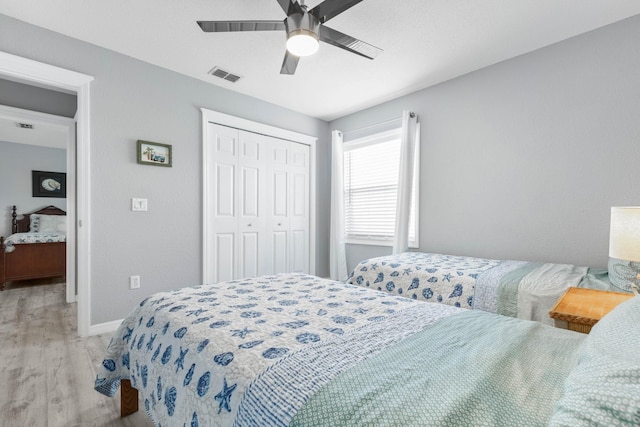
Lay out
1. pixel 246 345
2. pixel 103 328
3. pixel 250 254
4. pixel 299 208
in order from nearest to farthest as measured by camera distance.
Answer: pixel 246 345 < pixel 103 328 < pixel 250 254 < pixel 299 208

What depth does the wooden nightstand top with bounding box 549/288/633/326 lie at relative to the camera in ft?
4.20

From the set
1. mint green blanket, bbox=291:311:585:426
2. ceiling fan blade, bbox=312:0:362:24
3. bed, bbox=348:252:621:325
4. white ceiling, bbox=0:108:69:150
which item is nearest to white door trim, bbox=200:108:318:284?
bed, bbox=348:252:621:325

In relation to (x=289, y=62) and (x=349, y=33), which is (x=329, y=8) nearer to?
(x=289, y=62)

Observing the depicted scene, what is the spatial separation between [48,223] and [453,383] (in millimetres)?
7208

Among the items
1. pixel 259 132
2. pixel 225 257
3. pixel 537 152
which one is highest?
pixel 259 132

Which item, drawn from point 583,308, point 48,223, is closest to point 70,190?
point 48,223

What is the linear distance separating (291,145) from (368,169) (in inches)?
44.1

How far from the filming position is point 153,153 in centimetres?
294

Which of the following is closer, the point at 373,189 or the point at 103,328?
the point at 103,328

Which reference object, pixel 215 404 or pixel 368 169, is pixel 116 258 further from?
pixel 368 169

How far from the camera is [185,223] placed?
124 inches

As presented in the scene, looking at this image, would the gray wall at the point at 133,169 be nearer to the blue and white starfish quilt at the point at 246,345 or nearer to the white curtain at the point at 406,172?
the blue and white starfish quilt at the point at 246,345

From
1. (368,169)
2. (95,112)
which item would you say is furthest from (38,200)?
(368,169)

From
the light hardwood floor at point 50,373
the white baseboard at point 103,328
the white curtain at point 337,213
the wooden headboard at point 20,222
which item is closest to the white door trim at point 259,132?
the white curtain at point 337,213
